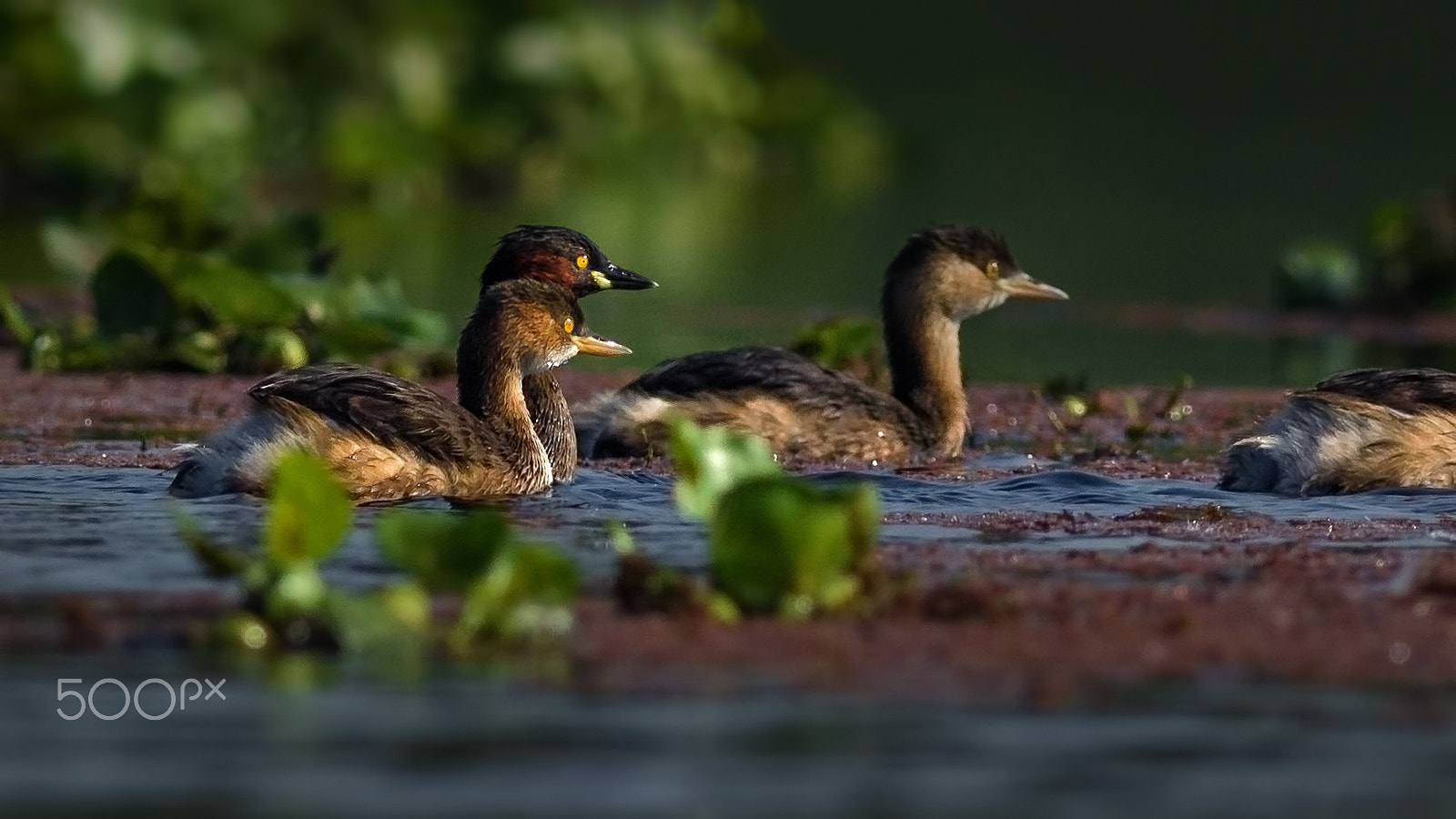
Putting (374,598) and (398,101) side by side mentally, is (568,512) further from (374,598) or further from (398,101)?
(398,101)

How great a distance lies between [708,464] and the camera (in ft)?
19.7

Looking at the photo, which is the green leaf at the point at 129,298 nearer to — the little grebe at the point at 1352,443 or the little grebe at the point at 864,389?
the little grebe at the point at 864,389

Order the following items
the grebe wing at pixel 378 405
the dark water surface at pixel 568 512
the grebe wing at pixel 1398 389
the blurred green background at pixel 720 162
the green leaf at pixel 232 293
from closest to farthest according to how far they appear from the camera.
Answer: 1. the dark water surface at pixel 568 512
2. the grebe wing at pixel 378 405
3. the grebe wing at pixel 1398 389
4. the green leaf at pixel 232 293
5. the blurred green background at pixel 720 162

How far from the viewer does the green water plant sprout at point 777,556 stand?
5.74m

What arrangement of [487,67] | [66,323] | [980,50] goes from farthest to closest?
[980,50] → [487,67] → [66,323]

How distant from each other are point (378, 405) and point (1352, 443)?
301 cm

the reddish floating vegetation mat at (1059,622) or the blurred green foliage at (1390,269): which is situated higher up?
the blurred green foliage at (1390,269)

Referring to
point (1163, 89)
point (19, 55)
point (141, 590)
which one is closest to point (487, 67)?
point (19, 55)

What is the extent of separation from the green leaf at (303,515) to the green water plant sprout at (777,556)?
2.22 ft

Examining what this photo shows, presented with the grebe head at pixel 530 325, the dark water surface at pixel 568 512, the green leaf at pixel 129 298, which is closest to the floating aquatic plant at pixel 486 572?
the dark water surface at pixel 568 512

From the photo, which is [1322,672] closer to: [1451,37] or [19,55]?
[19,55]

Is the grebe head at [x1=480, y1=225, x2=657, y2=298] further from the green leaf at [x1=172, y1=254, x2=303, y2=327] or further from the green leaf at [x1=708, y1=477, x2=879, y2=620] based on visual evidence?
the green leaf at [x1=708, y1=477, x2=879, y2=620]

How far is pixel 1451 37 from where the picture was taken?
129 ft

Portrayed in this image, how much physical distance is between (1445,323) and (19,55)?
12137mm
